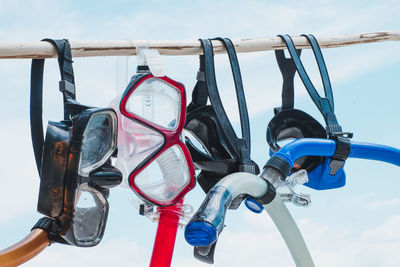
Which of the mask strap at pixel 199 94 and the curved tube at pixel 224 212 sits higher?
the mask strap at pixel 199 94

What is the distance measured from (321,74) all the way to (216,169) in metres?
0.50

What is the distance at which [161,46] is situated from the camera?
1339 mm

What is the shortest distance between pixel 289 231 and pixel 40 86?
64 cm

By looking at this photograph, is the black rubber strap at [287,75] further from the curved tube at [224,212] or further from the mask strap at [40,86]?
the mask strap at [40,86]

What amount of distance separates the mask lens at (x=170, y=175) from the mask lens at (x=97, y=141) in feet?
0.36

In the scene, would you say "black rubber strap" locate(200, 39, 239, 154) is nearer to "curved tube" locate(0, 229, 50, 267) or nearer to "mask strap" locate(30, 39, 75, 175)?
"mask strap" locate(30, 39, 75, 175)

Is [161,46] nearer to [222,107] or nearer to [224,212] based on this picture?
[222,107]

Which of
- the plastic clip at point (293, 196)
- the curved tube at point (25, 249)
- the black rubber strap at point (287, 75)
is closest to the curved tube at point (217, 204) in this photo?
the plastic clip at point (293, 196)

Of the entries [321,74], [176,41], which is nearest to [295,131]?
[321,74]

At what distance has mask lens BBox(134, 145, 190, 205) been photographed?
1.25 metres

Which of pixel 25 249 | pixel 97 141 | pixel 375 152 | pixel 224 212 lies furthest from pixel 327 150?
pixel 25 249

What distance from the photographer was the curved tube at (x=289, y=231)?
1.41 meters

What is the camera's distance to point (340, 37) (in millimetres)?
1755

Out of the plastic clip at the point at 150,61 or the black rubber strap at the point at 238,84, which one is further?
the black rubber strap at the point at 238,84
